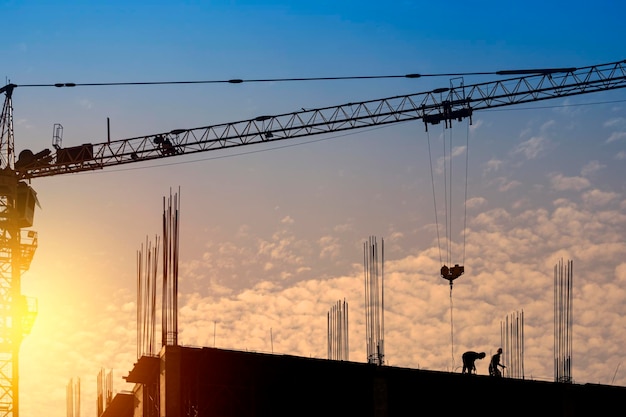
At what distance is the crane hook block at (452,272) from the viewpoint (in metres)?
66.8

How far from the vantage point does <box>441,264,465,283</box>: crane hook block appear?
66812 mm

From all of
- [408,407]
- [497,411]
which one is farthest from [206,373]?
[497,411]

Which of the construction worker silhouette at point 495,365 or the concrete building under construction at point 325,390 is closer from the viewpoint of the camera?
the concrete building under construction at point 325,390

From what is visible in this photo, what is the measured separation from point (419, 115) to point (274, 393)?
1362 inches

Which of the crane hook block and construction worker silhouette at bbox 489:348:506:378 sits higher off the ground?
the crane hook block

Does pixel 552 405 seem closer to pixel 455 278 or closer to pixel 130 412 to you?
pixel 455 278

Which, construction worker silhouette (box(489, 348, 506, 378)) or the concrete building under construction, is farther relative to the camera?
construction worker silhouette (box(489, 348, 506, 378))

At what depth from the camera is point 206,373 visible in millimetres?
54969

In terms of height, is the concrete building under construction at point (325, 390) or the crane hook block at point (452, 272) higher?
the crane hook block at point (452, 272)

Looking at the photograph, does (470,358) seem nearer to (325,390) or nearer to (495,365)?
(495,365)

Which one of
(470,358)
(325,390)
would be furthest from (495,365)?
(325,390)

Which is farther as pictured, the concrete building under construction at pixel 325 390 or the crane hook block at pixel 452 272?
the crane hook block at pixel 452 272

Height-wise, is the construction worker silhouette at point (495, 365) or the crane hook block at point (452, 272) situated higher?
the crane hook block at point (452, 272)

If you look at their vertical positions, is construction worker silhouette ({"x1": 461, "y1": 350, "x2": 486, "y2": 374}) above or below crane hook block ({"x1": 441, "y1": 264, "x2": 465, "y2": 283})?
below
